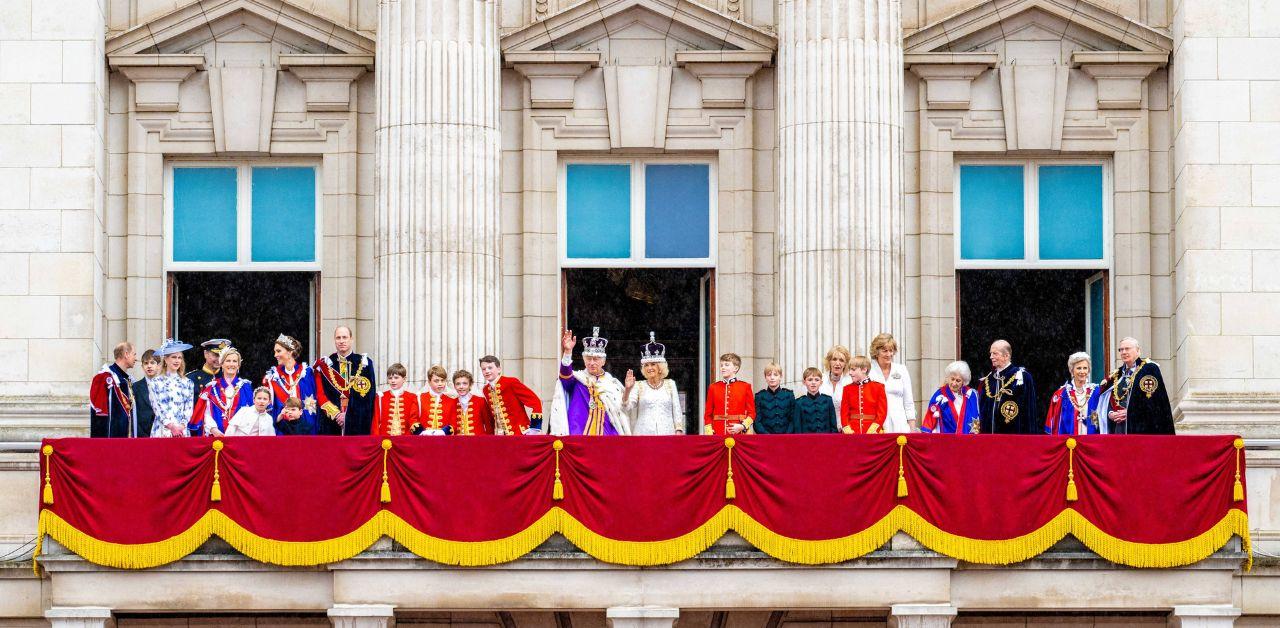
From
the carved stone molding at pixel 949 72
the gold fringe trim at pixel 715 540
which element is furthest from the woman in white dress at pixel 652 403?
the carved stone molding at pixel 949 72

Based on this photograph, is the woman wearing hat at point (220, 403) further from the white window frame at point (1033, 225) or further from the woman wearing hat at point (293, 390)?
the white window frame at point (1033, 225)

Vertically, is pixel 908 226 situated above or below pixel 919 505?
above

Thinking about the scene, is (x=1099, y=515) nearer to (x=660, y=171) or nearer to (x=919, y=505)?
(x=919, y=505)

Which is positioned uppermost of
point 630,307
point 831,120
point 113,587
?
point 831,120

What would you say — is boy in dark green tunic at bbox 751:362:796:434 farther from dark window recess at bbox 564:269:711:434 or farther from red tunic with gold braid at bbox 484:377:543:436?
dark window recess at bbox 564:269:711:434

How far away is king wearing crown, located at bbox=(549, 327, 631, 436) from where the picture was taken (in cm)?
3278

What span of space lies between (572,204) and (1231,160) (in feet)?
30.4

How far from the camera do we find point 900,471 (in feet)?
104

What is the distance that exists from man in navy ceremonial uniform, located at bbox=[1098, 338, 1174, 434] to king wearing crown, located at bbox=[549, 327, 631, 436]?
6114 millimetres

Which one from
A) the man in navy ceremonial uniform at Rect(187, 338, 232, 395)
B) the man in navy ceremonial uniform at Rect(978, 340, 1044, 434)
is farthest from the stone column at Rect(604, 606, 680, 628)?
the man in navy ceremonial uniform at Rect(187, 338, 232, 395)

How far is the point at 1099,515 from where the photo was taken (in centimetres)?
3189

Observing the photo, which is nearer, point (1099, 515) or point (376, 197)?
point (1099, 515)

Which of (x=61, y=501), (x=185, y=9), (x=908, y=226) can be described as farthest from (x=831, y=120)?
(x=61, y=501)

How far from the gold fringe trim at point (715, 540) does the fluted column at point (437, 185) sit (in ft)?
15.1
